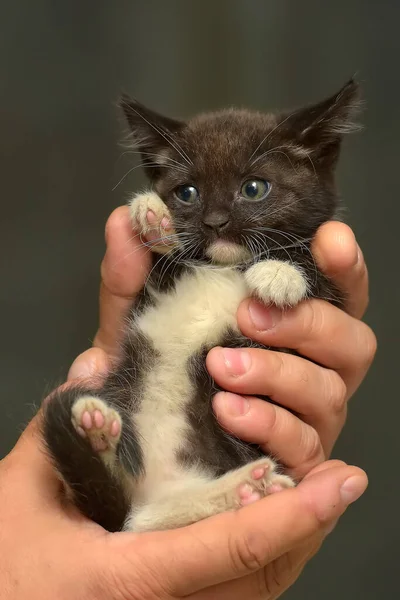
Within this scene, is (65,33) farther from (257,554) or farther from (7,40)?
(257,554)

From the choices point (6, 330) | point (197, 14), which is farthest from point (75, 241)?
point (197, 14)

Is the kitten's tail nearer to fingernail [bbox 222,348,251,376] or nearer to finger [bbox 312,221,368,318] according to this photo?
fingernail [bbox 222,348,251,376]

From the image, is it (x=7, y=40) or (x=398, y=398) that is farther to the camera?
(x=398, y=398)

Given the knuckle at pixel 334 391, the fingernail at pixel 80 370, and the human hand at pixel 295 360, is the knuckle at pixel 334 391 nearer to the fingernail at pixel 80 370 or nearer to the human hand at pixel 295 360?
the human hand at pixel 295 360

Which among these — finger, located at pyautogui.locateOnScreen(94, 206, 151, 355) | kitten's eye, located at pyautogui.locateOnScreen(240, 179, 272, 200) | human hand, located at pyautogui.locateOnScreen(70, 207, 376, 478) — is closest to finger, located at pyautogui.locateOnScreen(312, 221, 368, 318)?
human hand, located at pyautogui.locateOnScreen(70, 207, 376, 478)

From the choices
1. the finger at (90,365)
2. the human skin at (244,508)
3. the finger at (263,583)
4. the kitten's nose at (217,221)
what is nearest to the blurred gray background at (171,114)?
the finger at (90,365)
